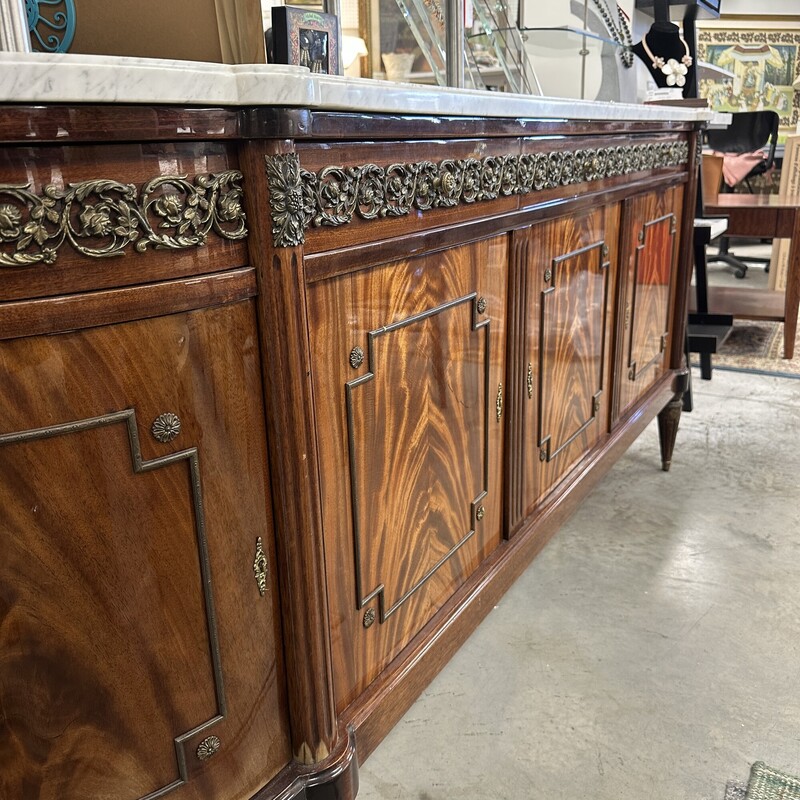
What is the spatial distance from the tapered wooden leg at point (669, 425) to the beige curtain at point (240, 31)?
6.15 ft

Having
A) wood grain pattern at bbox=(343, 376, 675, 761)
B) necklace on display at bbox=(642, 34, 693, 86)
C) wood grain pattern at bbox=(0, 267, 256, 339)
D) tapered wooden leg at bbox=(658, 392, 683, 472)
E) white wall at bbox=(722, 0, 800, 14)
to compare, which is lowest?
tapered wooden leg at bbox=(658, 392, 683, 472)

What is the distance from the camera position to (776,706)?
1.41m

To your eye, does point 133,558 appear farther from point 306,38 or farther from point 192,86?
point 306,38

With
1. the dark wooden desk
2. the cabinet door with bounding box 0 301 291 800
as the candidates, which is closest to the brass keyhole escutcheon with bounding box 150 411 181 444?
the cabinet door with bounding box 0 301 291 800

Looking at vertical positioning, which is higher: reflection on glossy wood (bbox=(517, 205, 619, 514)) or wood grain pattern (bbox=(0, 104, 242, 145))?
wood grain pattern (bbox=(0, 104, 242, 145))

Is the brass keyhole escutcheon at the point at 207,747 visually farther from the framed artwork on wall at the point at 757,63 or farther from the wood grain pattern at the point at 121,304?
the framed artwork on wall at the point at 757,63

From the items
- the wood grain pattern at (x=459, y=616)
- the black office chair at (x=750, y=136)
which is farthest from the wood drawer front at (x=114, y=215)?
the black office chair at (x=750, y=136)

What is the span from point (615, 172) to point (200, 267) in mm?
1218

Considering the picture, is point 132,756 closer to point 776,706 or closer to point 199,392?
point 199,392

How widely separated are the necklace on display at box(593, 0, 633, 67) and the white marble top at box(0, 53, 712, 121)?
2.08m

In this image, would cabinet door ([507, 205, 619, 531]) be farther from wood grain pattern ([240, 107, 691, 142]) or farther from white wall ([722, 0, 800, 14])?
white wall ([722, 0, 800, 14])

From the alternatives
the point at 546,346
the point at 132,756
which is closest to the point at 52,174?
the point at 132,756

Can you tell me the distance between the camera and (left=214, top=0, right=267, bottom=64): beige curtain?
806 mm

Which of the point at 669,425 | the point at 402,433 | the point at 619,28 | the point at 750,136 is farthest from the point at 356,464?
the point at 750,136
